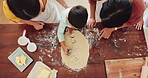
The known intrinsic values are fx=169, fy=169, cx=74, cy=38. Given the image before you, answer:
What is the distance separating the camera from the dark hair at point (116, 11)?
803mm

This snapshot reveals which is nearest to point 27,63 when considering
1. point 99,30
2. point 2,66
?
point 2,66

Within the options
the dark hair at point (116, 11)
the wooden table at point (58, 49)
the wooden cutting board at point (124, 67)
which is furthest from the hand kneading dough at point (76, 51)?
the dark hair at point (116, 11)

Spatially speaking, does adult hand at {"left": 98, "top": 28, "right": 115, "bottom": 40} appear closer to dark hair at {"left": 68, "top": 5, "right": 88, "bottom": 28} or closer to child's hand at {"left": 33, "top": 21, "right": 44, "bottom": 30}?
dark hair at {"left": 68, "top": 5, "right": 88, "bottom": 28}

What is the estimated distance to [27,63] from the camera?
103 centimetres

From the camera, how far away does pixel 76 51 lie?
1059mm

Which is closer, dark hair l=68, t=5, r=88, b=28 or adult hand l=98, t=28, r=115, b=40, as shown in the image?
dark hair l=68, t=5, r=88, b=28

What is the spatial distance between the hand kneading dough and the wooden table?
0.03 metres

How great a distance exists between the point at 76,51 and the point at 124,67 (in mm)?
306

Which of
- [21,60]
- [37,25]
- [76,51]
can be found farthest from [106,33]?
[21,60]

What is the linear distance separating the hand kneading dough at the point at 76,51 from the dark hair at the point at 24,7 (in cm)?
30

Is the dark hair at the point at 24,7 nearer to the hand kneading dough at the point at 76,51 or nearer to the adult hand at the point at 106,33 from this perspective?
the hand kneading dough at the point at 76,51

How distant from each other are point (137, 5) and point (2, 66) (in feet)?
2.80

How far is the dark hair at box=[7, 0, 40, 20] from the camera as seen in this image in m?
0.82

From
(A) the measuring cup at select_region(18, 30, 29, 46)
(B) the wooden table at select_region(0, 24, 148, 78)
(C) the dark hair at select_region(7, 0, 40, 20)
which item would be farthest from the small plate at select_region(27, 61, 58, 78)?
(C) the dark hair at select_region(7, 0, 40, 20)
